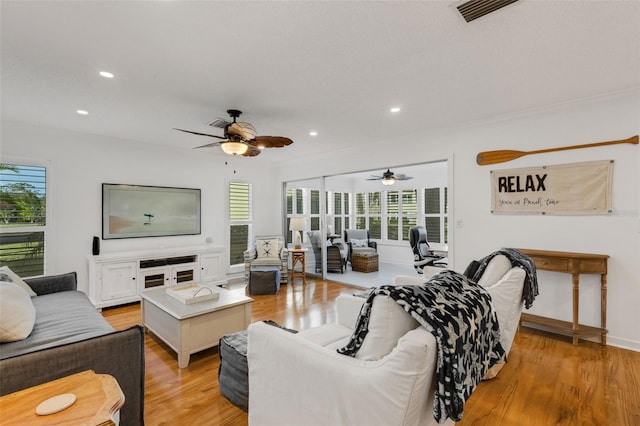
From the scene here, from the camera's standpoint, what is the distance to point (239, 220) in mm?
6012

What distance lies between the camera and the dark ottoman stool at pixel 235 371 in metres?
1.95

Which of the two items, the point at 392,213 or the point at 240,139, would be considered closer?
the point at 240,139

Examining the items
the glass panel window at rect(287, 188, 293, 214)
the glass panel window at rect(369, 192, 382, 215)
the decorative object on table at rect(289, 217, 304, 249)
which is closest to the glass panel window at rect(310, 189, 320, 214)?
the glass panel window at rect(287, 188, 293, 214)

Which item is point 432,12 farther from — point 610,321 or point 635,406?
point 610,321

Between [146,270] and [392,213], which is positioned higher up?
[392,213]

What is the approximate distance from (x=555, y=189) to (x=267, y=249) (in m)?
4.39

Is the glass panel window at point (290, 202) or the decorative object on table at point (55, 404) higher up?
the glass panel window at point (290, 202)

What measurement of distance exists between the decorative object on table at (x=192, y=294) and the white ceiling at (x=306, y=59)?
195 centimetres

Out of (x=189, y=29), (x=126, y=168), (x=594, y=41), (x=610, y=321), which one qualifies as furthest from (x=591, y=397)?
(x=126, y=168)

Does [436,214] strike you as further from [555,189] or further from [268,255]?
[268,255]

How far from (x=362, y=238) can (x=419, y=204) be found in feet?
5.33

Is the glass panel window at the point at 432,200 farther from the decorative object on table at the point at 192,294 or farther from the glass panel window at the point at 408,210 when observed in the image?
the decorative object on table at the point at 192,294

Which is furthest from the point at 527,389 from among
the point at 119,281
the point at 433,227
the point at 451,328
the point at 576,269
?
the point at 433,227

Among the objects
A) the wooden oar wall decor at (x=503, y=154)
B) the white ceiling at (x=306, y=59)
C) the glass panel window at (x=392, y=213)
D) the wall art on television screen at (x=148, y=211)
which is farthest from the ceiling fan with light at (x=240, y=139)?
the glass panel window at (x=392, y=213)
